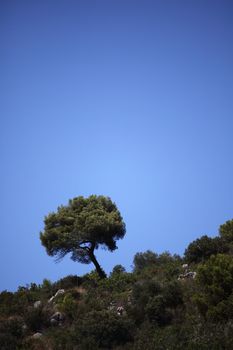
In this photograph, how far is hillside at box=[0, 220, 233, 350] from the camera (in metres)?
14.3

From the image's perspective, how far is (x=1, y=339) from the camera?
1667 cm

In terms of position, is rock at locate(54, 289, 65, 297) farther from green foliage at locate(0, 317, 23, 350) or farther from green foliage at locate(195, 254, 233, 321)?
green foliage at locate(195, 254, 233, 321)

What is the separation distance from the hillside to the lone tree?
667 cm

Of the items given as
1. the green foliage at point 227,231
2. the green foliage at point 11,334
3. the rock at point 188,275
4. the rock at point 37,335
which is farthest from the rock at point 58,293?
the green foliage at point 227,231

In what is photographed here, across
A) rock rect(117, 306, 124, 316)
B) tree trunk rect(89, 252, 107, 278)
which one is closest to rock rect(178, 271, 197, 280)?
rock rect(117, 306, 124, 316)

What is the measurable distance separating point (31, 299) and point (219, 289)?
1482 cm

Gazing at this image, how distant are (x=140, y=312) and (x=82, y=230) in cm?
1515

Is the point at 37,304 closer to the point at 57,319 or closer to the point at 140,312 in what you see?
the point at 57,319

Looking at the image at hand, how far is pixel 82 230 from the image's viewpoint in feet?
108

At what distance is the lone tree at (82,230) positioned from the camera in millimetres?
32750

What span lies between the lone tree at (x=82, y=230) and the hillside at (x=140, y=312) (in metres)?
6.67

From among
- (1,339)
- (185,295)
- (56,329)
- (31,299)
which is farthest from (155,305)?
(31,299)

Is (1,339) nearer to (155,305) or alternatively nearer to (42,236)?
(155,305)

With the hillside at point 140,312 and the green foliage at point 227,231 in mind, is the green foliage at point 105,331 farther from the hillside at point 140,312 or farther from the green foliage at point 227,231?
the green foliage at point 227,231
